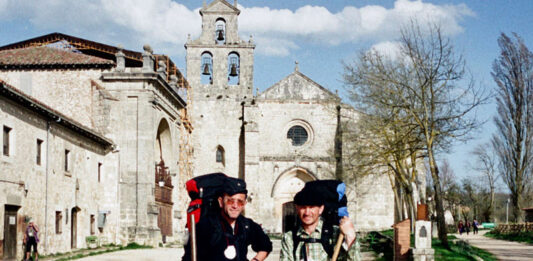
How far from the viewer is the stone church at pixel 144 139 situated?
20938 mm

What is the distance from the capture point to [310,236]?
555cm

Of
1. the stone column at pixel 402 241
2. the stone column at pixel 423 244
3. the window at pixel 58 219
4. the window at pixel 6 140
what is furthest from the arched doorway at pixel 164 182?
the stone column at pixel 423 244

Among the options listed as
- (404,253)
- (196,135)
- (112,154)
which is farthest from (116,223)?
(196,135)

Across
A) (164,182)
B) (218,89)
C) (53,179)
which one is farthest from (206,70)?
(53,179)

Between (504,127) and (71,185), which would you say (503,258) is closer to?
(71,185)

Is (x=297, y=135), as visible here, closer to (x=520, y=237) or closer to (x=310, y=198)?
(x=520, y=237)

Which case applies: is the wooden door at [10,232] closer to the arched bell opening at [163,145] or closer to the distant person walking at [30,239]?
the distant person walking at [30,239]

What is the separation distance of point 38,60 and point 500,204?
89038 mm

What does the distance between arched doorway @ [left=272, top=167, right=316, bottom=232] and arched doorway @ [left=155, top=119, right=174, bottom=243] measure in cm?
1169

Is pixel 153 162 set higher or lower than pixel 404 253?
higher

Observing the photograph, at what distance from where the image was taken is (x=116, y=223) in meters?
27.5

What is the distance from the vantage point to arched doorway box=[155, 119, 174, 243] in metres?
30.7

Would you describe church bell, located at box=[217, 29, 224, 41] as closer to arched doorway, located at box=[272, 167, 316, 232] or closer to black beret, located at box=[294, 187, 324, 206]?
arched doorway, located at box=[272, 167, 316, 232]

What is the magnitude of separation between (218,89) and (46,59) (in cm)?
1729
